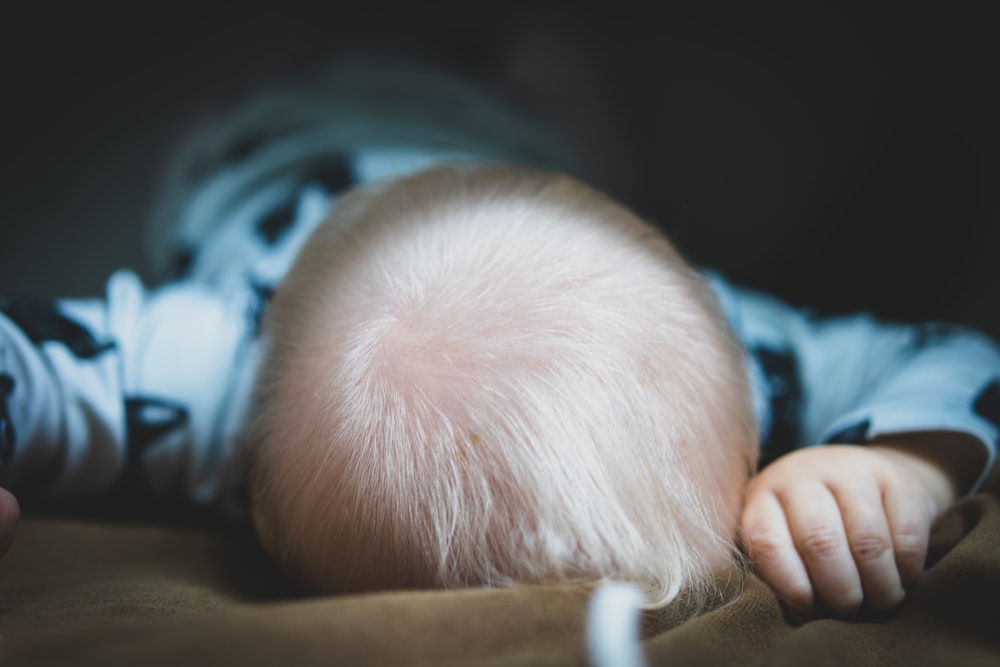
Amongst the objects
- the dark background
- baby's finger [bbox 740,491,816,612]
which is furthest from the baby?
the dark background

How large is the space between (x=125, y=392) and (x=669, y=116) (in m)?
0.85

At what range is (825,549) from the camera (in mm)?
454

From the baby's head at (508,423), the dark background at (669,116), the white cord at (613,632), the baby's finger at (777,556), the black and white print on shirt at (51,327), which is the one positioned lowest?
the baby's finger at (777,556)

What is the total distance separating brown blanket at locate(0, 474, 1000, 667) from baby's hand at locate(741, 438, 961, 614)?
0.05 ft

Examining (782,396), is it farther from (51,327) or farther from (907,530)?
(51,327)

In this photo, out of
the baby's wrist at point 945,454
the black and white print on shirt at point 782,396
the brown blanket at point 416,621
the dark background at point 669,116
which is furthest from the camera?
the dark background at point 669,116

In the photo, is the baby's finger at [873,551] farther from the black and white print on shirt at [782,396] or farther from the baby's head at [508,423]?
the black and white print on shirt at [782,396]

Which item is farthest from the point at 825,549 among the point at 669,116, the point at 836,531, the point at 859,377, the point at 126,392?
the point at 669,116

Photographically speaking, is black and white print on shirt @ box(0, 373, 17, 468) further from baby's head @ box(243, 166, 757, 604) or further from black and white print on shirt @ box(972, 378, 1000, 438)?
black and white print on shirt @ box(972, 378, 1000, 438)

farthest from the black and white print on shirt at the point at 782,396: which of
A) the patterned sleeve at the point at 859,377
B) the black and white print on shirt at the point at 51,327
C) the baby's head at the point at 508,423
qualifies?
the black and white print on shirt at the point at 51,327

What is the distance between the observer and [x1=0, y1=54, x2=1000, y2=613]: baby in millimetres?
429

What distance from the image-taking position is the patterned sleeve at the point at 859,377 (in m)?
0.59

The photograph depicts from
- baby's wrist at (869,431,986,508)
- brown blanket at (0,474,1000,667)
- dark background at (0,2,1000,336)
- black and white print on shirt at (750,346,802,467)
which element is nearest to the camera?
brown blanket at (0,474,1000,667)

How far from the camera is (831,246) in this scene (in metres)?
1.10
